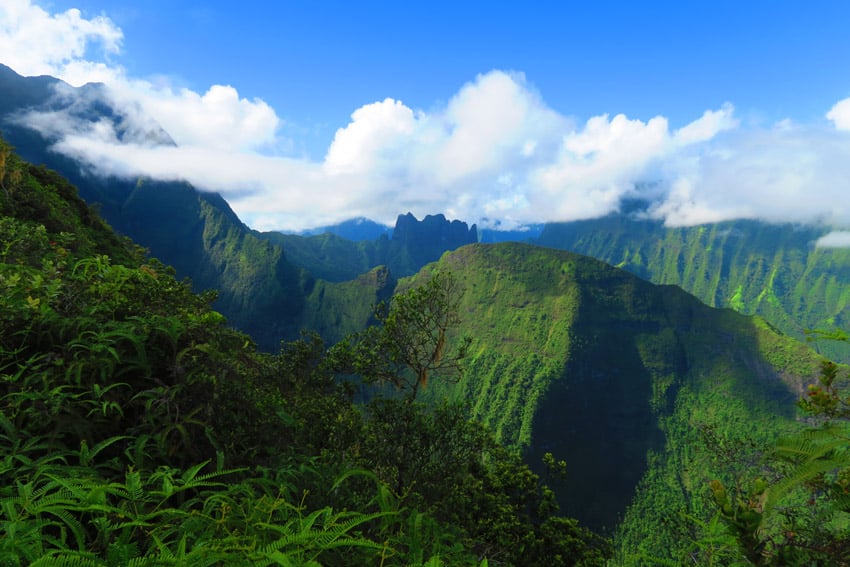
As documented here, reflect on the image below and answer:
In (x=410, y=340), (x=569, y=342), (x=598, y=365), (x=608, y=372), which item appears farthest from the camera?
(x=598, y=365)

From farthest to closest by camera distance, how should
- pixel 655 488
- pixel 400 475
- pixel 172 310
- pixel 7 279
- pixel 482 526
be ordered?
pixel 655 488 < pixel 482 526 < pixel 400 475 < pixel 172 310 < pixel 7 279

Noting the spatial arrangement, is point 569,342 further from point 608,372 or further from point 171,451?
point 171,451

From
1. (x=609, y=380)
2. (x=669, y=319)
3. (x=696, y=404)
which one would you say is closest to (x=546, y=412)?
(x=609, y=380)

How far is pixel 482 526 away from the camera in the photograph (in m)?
10.9

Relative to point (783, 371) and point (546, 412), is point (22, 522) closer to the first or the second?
point (546, 412)

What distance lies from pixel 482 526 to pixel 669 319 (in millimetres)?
184827

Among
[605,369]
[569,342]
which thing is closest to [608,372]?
[605,369]

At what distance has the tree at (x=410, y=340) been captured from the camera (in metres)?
10.5

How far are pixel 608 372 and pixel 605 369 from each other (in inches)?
61.4

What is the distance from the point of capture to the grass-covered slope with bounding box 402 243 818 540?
130250 mm

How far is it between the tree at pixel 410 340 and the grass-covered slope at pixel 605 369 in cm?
10985

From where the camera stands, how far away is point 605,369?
155m

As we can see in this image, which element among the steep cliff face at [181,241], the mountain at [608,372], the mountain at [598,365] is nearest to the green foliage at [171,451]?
the mountain at [598,365]

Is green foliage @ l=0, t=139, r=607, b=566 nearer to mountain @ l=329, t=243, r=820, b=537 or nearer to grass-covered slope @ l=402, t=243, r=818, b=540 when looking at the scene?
grass-covered slope @ l=402, t=243, r=818, b=540
